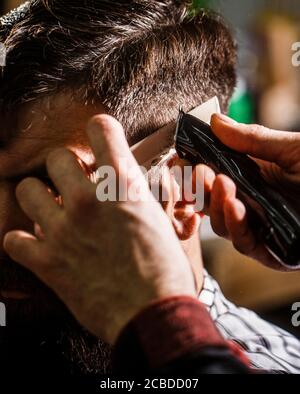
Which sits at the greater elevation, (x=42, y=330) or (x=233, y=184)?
(x=233, y=184)

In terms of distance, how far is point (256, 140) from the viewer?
43.4 inches

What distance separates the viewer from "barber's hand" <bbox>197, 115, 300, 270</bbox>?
0.96m

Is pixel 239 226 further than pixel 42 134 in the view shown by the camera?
No

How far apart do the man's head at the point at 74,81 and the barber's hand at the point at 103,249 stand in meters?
0.27

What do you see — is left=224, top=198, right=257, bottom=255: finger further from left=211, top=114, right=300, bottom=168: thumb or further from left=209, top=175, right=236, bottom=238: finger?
left=211, top=114, right=300, bottom=168: thumb

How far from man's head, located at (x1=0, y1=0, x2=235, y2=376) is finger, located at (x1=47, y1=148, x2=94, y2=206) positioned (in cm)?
23

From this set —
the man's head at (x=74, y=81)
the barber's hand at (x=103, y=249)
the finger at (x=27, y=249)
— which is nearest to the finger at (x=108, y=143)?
the barber's hand at (x=103, y=249)

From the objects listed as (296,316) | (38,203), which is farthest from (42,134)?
(296,316)

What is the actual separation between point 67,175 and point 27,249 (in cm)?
12

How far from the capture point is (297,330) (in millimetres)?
2699

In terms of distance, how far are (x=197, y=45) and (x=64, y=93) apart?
0.38 meters

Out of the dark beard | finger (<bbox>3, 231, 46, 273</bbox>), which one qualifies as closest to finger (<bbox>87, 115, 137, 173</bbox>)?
finger (<bbox>3, 231, 46, 273</bbox>)

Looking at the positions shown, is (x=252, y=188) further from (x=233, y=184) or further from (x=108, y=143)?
(x=108, y=143)

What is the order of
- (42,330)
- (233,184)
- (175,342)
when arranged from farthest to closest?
(42,330) < (233,184) < (175,342)
